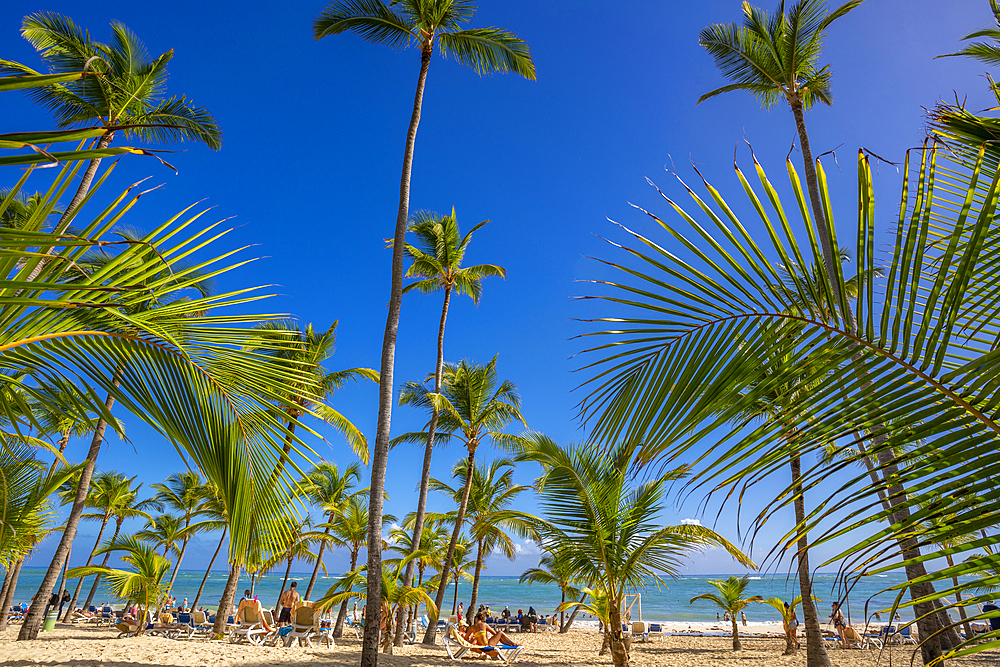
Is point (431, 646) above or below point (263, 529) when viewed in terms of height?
below

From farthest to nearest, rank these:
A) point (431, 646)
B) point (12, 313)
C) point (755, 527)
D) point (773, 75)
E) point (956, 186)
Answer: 1. point (431, 646)
2. point (773, 75)
3. point (12, 313)
4. point (956, 186)
5. point (755, 527)

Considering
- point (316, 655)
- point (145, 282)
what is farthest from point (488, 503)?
point (145, 282)

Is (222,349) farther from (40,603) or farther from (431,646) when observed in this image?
(431,646)

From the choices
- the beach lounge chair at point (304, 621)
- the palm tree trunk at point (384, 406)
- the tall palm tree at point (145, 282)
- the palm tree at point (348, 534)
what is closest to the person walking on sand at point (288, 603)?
the palm tree at point (348, 534)

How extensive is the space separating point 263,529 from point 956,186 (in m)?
4.27

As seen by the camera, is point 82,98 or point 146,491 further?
point 146,491

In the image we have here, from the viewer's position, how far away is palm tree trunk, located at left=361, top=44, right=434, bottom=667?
27.2 ft

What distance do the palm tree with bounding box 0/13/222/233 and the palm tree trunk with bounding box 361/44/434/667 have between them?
3.80m

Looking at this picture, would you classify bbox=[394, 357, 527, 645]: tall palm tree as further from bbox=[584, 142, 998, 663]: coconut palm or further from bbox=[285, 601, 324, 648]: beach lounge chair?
bbox=[584, 142, 998, 663]: coconut palm

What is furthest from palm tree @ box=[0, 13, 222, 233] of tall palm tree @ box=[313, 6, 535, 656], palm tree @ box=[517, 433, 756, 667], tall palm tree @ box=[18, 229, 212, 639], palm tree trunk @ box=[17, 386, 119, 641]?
palm tree @ box=[517, 433, 756, 667]

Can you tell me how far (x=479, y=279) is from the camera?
1861 centimetres

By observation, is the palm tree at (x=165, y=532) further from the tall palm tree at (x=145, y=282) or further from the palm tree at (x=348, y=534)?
the tall palm tree at (x=145, y=282)

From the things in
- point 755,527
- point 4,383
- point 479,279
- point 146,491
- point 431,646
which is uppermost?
point 479,279

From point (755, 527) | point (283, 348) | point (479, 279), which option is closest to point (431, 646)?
point (479, 279)
